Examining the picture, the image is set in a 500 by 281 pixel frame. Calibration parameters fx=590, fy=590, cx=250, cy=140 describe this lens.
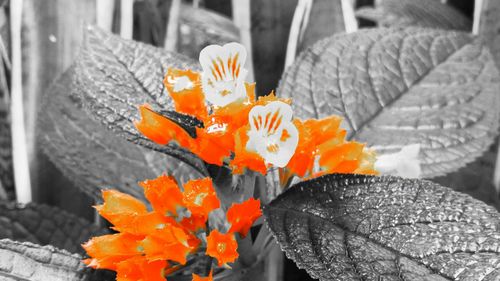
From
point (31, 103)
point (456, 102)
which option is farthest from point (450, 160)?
point (31, 103)

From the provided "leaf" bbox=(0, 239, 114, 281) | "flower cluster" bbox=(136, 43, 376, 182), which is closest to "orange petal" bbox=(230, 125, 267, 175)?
"flower cluster" bbox=(136, 43, 376, 182)

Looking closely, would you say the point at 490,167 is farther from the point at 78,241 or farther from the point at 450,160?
the point at 78,241

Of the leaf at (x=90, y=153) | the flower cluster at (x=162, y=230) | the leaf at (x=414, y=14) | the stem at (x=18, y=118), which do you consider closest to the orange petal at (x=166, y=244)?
the flower cluster at (x=162, y=230)

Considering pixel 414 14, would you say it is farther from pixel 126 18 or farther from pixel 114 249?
pixel 114 249

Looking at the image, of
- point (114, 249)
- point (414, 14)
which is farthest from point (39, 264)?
point (414, 14)

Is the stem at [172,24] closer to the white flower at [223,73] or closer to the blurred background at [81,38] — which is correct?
the blurred background at [81,38]

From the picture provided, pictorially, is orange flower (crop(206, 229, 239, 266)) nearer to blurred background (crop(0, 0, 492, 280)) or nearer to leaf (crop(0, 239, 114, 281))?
leaf (crop(0, 239, 114, 281))
